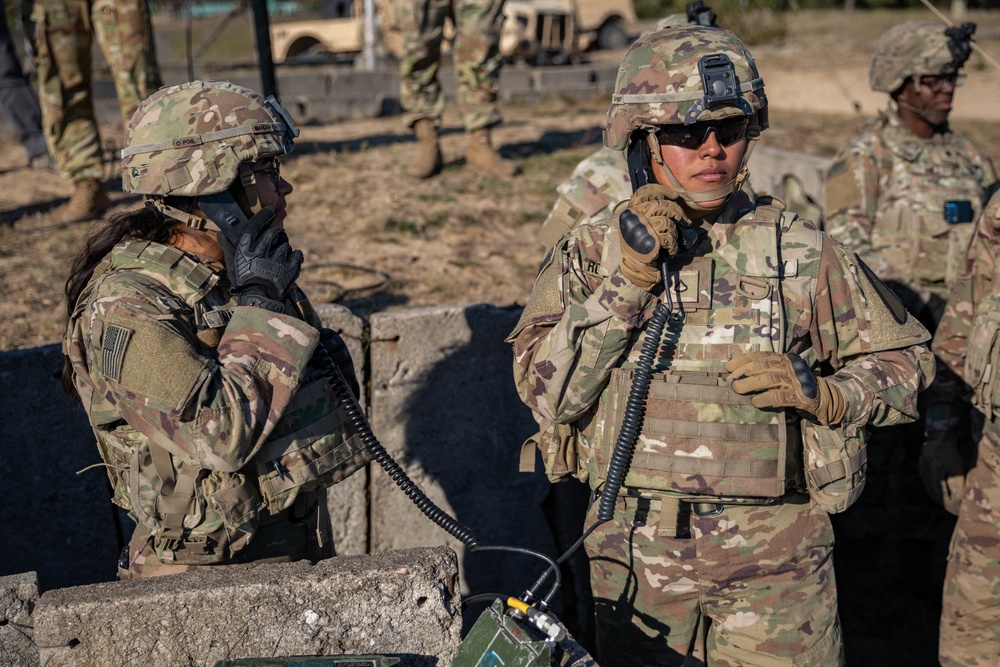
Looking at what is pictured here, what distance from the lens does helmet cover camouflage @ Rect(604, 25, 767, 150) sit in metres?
2.68

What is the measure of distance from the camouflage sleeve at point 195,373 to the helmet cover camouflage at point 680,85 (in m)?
1.10

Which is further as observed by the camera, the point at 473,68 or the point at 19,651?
the point at 473,68

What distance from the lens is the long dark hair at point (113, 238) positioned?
2703 millimetres

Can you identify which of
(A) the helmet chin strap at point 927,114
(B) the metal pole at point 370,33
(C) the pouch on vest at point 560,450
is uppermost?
(A) the helmet chin strap at point 927,114

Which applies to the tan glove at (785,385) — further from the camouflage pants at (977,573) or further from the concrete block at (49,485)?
the concrete block at (49,485)

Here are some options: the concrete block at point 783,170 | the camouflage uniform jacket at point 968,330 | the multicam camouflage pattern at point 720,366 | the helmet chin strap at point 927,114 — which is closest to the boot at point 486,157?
the concrete block at point 783,170

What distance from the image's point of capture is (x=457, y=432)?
4.38m

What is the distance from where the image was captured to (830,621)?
2.90 meters

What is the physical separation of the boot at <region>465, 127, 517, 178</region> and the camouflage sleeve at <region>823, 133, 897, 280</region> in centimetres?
269

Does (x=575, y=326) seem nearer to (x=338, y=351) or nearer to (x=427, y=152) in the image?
(x=338, y=351)

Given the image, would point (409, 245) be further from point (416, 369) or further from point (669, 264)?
point (669, 264)

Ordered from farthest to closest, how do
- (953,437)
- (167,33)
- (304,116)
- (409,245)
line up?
(167,33) < (304,116) < (409,245) < (953,437)

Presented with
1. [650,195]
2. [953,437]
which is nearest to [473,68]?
[953,437]

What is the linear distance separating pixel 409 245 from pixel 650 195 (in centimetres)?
363
